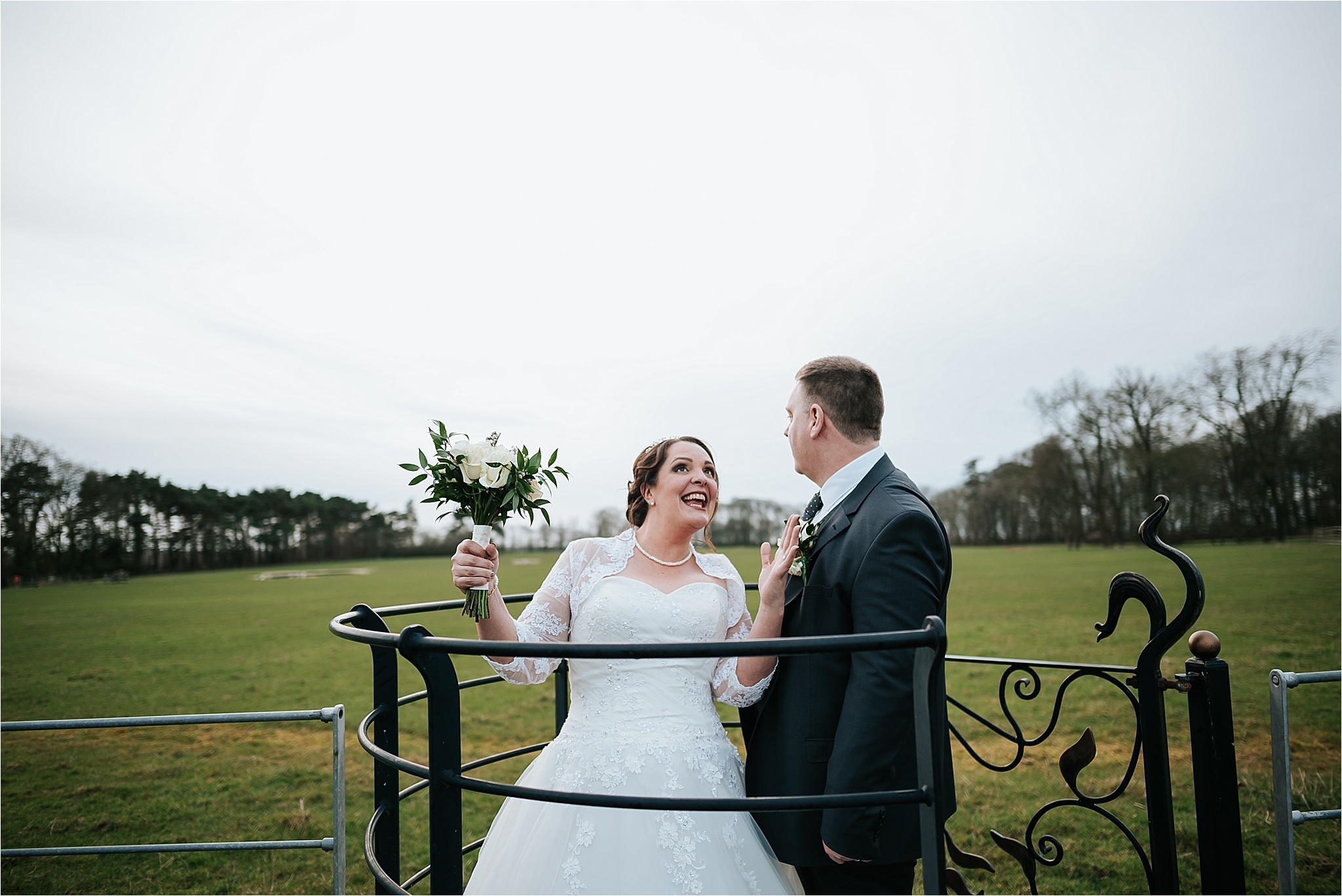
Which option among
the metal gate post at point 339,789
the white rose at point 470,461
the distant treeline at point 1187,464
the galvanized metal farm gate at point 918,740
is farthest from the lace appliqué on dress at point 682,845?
the distant treeline at point 1187,464

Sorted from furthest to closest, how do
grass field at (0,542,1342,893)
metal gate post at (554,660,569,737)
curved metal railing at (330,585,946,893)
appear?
grass field at (0,542,1342,893)
metal gate post at (554,660,569,737)
curved metal railing at (330,585,946,893)

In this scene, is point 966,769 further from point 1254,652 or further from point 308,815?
point 1254,652

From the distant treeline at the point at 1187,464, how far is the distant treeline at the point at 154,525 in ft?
202

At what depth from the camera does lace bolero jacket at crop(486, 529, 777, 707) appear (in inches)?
123

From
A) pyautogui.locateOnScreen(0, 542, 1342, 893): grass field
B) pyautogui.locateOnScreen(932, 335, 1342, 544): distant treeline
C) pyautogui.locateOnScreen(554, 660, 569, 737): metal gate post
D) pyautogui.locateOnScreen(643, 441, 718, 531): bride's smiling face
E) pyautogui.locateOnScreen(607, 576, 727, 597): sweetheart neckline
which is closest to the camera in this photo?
pyautogui.locateOnScreen(607, 576, 727, 597): sweetheart neckline

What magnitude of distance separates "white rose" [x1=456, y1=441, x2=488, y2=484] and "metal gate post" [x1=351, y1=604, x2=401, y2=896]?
599 millimetres

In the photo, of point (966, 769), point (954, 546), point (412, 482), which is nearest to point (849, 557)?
point (412, 482)

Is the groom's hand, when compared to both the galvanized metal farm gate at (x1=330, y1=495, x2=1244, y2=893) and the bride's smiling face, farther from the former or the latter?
the bride's smiling face

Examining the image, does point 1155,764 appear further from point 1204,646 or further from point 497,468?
point 497,468

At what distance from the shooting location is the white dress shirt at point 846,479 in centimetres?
294

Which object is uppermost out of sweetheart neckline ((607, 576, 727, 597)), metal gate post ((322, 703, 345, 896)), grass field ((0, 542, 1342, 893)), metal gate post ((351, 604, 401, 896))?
sweetheart neckline ((607, 576, 727, 597))

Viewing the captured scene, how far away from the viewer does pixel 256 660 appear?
18.8 metres

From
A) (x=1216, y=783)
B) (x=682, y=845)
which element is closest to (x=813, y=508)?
(x=682, y=845)

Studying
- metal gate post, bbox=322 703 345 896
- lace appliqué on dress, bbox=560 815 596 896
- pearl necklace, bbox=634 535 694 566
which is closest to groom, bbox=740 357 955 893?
lace appliqué on dress, bbox=560 815 596 896
